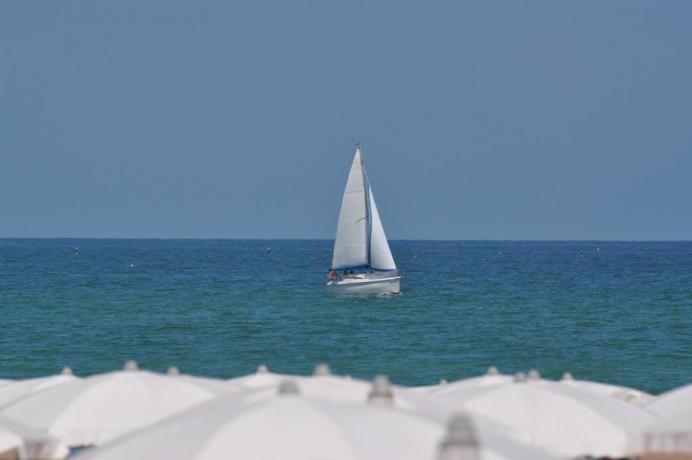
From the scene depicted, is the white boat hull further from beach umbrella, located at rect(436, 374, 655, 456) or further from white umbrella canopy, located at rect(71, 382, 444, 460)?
white umbrella canopy, located at rect(71, 382, 444, 460)

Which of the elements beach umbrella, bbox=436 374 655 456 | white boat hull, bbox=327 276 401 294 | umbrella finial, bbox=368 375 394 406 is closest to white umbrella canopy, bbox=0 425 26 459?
umbrella finial, bbox=368 375 394 406

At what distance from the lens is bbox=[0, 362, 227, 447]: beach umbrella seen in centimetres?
1675

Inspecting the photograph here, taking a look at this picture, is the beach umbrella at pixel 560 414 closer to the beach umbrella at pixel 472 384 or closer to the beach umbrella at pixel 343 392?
the beach umbrella at pixel 472 384

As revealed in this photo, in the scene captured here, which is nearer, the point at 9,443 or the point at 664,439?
the point at 9,443

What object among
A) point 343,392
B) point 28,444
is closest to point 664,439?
point 343,392

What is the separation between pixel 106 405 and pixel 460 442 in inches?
348

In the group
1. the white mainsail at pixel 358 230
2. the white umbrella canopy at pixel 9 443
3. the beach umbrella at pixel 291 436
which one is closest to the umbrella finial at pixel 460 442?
the beach umbrella at pixel 291 436

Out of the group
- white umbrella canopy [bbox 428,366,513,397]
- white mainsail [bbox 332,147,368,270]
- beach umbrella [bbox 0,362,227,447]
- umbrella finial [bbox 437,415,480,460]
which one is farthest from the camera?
white mainsail [bbox 332,147,368,270]

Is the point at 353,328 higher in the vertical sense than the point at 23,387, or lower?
lower

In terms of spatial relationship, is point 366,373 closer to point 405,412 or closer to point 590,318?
point 590,318

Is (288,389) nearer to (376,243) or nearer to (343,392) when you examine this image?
(343,392)

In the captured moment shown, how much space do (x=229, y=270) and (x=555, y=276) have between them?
31.1 m

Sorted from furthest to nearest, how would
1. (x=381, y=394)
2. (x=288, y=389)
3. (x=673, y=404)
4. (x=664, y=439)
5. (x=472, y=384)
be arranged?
(x=472, y=384)
(x=673, y=404)
(x=664, y=439)
(x=381, y=394)
(x=288, y=389)

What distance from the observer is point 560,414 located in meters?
16.5
